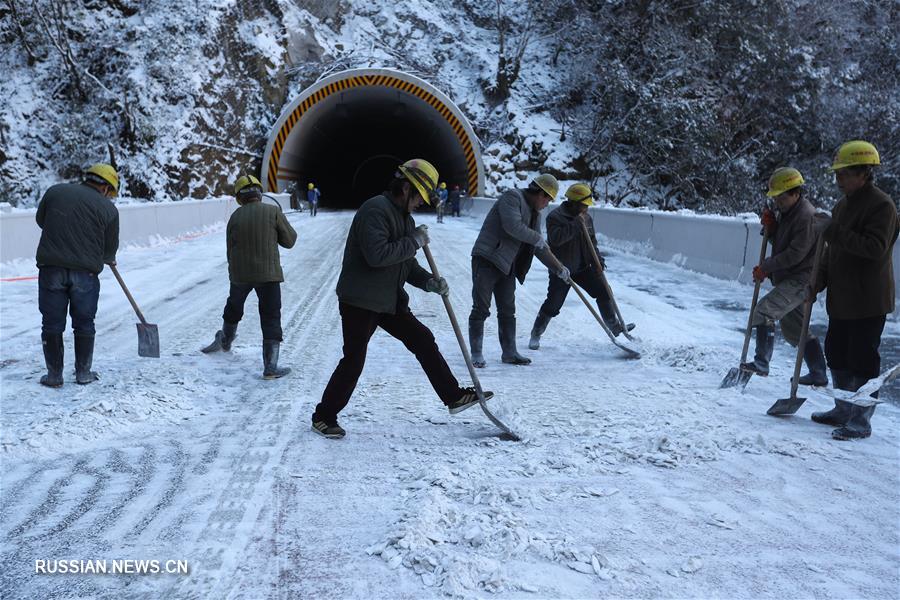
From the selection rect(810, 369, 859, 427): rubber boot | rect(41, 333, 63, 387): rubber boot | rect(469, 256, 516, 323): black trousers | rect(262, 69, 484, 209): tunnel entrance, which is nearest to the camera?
rect(810, 369, 859, 427): rubber boot

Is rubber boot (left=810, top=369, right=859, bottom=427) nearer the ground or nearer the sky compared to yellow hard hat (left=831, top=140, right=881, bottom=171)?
nearer the ground

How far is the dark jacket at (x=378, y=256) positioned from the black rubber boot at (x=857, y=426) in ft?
10.0

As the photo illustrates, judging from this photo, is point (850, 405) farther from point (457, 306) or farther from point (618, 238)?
point (618, 238)

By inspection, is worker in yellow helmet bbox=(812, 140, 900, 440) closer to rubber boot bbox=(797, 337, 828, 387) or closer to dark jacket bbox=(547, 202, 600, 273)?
rubber boot bbox=(797, 337, 828, 387)

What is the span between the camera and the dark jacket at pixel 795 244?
5.27 m

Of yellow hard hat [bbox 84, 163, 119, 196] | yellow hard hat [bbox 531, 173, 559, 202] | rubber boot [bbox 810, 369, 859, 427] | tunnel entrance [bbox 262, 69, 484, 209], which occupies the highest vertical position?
tunnel entrance [bbox 262, 69, 484, 209]

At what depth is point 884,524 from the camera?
3.43 meters

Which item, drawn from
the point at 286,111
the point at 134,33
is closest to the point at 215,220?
the point at 286,111

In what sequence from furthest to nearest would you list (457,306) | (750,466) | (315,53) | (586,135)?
(315,53), (586,135), (457,306), (750,466)

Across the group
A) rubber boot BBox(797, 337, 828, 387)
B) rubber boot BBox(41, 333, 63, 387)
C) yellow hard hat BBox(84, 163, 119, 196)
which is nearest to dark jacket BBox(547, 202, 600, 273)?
rubber boot BBox(797, 337, 828, 387)

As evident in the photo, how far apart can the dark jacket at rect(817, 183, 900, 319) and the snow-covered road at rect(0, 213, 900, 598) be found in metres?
0.91

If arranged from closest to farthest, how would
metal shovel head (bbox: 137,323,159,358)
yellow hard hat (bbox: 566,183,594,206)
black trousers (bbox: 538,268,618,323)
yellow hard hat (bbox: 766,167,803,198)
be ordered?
1. yellow hard hat (bbox: 766,167,803,198)
2. metal shovel head (bbox: 137,323,159,358)
3. yellow hard hat (bbox: 566,183,594,206)
4. black trousers (bbox: 538,268,618,323)

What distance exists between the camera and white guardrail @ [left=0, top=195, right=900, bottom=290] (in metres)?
11.0

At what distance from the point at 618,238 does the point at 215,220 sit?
1209 cm
